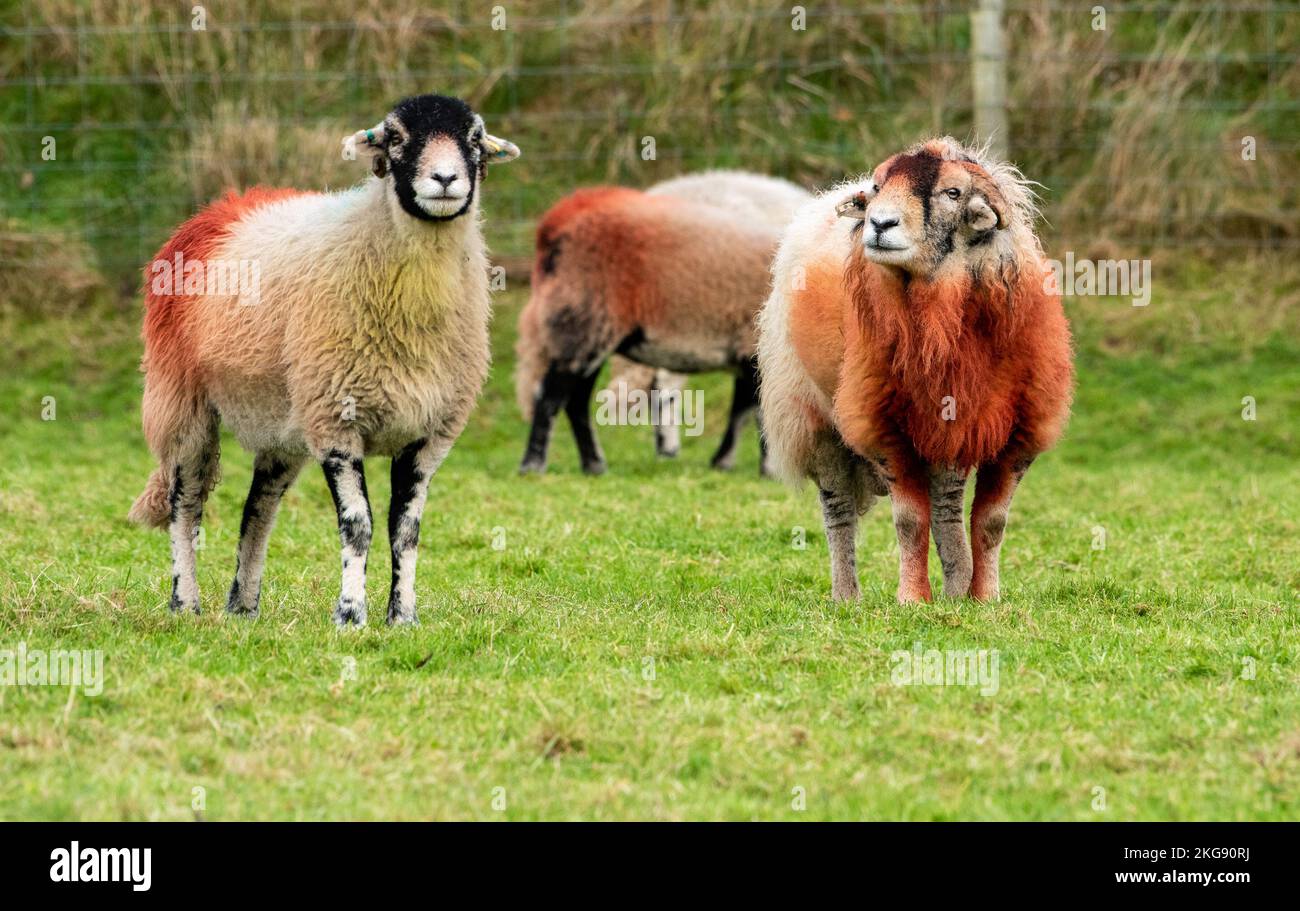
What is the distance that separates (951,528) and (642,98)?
1035 cm

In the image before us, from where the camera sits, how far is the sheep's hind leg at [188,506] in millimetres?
7641

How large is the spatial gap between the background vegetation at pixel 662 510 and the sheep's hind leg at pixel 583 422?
0.18m

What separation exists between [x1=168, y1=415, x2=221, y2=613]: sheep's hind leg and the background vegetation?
0.27m

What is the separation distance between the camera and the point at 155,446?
7.80 metres

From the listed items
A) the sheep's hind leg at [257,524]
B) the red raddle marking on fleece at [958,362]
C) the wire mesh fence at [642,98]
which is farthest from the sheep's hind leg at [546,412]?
the red raddle marking on fleece at [958,362]

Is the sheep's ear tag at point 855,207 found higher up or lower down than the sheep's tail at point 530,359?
higher up

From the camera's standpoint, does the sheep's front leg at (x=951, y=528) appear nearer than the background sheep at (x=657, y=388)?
Yes

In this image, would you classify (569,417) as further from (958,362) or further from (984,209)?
(984,209)

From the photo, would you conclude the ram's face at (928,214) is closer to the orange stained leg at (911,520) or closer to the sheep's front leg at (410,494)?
the orange stained leg at (911,520)

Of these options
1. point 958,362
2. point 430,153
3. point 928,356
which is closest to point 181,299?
point 430,153

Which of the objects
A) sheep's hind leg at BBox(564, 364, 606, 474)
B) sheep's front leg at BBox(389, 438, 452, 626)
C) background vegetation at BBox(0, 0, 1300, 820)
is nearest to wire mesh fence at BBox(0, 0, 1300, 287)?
background vegetation at BBox(0, 0, 1300, 820)

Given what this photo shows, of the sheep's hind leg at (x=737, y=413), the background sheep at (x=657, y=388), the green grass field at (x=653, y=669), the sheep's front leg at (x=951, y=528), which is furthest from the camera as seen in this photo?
the background sheep at (x=657, y=388)

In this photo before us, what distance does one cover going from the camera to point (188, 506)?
7.75m

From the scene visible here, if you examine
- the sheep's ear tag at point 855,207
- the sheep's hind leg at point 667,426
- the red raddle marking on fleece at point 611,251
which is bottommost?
the sheep's hind leg at point 667,426
